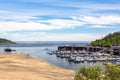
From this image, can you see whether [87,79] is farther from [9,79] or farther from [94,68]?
[9,79]

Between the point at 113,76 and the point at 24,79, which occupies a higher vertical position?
the point at 113,76

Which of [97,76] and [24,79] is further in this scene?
[24,79]

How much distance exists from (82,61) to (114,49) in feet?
188

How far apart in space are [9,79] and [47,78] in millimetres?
8831

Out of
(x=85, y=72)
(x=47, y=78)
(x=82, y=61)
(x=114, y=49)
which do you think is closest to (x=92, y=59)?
(x=82, y=61)

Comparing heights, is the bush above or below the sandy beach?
above

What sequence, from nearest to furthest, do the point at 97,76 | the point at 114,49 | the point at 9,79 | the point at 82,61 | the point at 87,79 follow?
the point at 97,76 → the point at 87,79 → the point at 9,79 → the point at 82,61 → the point at 114,49

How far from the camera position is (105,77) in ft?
88.0

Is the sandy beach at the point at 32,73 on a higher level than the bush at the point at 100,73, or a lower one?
lower

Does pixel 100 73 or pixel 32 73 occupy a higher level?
pixel 100 73

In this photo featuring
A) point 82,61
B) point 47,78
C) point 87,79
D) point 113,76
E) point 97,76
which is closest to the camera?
point 113,76

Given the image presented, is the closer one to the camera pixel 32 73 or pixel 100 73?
pixel 100 73

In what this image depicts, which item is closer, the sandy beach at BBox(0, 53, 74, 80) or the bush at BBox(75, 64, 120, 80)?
the bush at BBox(75, 64, 120, 80)

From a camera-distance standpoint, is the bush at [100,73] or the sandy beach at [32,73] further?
the sandy beach at [32,73]
